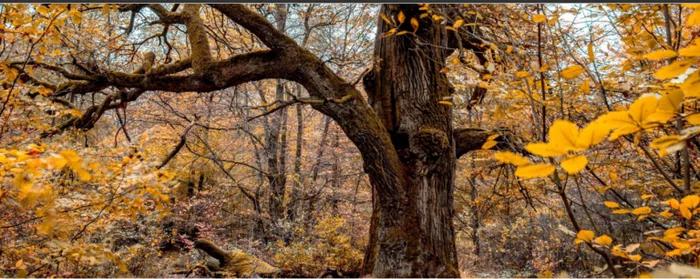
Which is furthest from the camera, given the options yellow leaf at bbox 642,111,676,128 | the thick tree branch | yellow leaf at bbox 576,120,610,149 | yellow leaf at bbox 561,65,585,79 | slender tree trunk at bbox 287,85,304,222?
slender tree trunk at bbox 287,85,304,222

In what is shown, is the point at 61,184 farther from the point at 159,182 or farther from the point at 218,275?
the point at 218,275

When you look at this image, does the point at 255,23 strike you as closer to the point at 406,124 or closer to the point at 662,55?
the point at 406,124

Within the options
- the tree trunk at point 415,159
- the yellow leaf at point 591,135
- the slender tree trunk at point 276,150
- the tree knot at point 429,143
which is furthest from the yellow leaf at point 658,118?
the slender tree trunk at point 276,150

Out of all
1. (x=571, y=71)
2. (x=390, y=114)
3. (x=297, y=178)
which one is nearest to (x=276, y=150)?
(x=297, y=178)

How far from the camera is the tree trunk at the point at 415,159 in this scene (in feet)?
10.4

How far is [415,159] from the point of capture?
3.31m

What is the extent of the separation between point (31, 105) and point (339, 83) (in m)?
2.29

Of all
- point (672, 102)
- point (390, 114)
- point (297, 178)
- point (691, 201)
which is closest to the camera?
point (672, 102)

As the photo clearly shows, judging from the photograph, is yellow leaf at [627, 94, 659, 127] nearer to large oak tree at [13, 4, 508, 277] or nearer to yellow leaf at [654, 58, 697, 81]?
yellow leaf at [654, 58, 697, 81]

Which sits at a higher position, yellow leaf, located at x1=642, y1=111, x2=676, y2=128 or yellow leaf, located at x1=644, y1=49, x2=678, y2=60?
yellow leaf, located at x1=644, y1=49, x2=678, y2=60

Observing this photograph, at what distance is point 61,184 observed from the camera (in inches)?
106

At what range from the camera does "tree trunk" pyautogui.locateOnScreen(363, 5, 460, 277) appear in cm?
318

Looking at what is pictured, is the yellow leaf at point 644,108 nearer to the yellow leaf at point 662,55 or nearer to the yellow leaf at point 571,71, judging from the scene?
the yellow leaf at point 662,55

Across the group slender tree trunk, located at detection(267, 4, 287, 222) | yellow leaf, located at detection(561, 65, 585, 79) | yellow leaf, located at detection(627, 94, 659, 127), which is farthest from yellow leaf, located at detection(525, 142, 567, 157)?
slender tree trunk, located at detection(267, 4, 287, 222)
